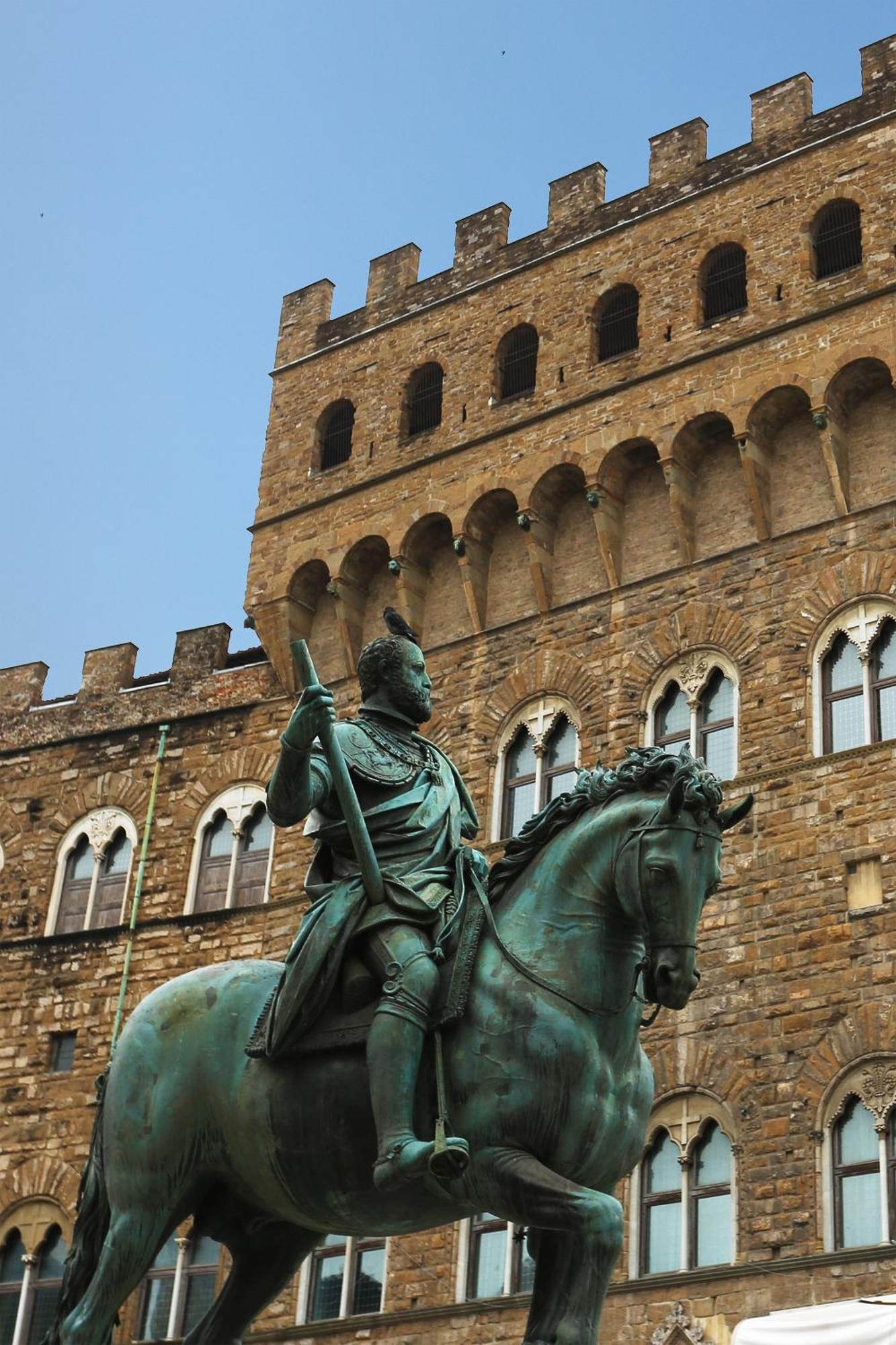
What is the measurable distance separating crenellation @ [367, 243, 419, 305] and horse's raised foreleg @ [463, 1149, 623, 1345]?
→ 2255 cm

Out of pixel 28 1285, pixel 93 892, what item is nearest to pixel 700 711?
pixel 93 892

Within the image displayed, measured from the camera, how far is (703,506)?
23.4 meters

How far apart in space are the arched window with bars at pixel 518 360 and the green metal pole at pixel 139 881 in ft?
20.4

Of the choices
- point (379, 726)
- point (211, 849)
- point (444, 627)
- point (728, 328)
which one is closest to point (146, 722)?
point (211, 849)

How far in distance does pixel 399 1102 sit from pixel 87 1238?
1488 millimetres

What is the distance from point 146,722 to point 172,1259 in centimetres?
714

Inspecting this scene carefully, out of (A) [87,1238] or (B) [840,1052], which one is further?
(B) [840,1052]

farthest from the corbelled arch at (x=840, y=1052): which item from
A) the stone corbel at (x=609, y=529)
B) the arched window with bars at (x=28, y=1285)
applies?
the arched window with bars at (x=28, y=1285)

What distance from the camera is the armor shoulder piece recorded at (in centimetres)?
752

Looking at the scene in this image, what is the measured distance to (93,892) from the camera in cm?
2648

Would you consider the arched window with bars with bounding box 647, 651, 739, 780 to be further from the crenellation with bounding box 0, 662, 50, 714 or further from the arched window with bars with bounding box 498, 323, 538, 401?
the crenellation with bounding box 0, 662, 50, 714

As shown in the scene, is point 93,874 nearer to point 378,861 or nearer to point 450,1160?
point 378,861

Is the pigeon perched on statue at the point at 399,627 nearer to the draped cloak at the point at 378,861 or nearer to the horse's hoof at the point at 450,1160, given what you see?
the draped cloak at the point at 378,861

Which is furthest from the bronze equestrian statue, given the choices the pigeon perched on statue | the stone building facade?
the stone building facade
